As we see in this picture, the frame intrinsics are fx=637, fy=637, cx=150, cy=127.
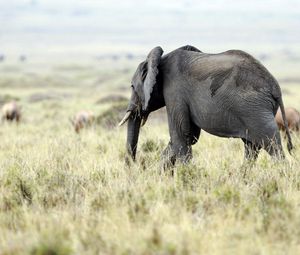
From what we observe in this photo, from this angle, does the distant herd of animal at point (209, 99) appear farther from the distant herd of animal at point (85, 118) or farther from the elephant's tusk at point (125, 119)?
the distant herd of animal at point (85, 118)

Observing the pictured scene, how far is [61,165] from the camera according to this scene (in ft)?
26.3

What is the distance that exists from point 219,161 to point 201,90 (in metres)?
1.02

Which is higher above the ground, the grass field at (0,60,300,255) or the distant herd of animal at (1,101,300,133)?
the grass field at (0,60,300,255)

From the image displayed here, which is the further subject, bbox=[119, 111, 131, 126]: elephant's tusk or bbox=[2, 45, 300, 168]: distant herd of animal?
bbox=[119, 111, 131, 126]: elephant's tusk

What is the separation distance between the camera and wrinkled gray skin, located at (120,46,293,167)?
23.1 ft

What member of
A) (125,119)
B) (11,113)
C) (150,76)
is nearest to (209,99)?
(150,76)

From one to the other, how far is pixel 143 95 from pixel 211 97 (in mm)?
1014

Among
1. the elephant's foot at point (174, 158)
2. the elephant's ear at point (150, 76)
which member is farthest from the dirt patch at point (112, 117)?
the elephant's foot at point (174, 158)

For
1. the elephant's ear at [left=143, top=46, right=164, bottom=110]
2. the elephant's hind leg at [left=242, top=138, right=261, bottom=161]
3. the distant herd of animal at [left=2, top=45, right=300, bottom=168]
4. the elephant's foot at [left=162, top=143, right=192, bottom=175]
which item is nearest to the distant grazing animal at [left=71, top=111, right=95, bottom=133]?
the distant herd of animal at [left=2, top=45, right=300, bottom=168]

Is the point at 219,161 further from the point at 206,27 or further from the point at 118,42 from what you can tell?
the point at 206,27

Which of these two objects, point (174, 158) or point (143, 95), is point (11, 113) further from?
point (174, 158)

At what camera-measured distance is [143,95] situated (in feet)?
25.8

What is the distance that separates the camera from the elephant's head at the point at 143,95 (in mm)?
7543

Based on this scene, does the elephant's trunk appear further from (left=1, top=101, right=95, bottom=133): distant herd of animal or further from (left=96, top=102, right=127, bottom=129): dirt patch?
(left=96, top=102, right=127, bottom=129): dirt patch
